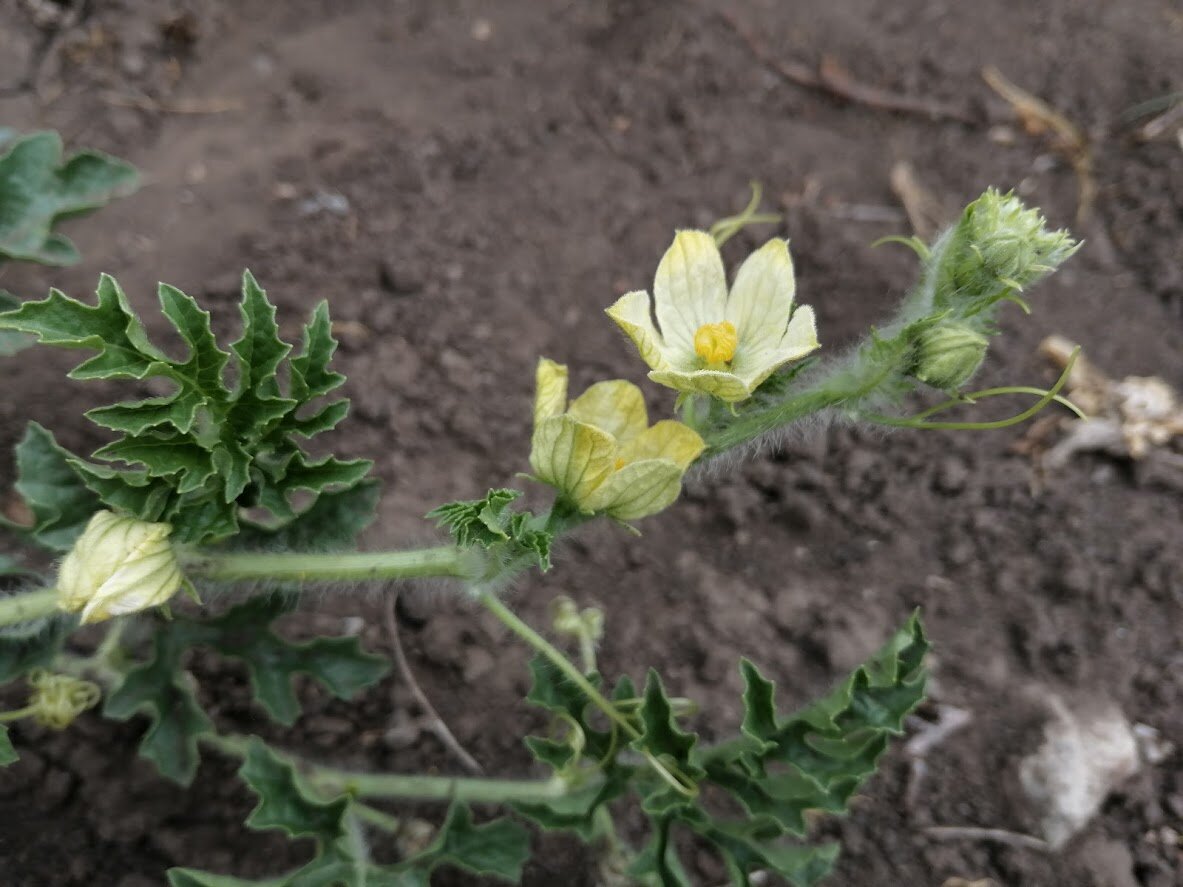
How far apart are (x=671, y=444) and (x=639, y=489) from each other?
0.39ft

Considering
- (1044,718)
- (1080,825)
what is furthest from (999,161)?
(1080,825)

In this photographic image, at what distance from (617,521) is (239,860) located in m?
1.40

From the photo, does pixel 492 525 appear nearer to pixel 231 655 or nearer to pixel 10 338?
pixel 231 655

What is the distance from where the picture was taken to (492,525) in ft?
6.37

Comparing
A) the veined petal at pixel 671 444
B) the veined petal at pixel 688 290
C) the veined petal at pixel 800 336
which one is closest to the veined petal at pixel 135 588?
the veined petal at pixel 671 444

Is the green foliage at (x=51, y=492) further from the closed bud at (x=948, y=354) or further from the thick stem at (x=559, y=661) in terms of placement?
the closed bud at (x=948, y=354)

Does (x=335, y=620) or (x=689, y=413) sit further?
(x=335, y=620)

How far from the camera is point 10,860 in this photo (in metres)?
2.59

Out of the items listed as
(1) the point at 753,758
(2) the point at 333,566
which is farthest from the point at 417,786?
(1) the point at 753,758

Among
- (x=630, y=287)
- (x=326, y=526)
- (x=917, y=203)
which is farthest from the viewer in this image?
(x=917, y=203)

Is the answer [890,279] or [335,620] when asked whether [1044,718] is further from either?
[335,620]

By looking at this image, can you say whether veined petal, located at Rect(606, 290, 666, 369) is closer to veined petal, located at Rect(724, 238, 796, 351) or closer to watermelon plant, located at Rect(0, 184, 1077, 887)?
watermelon plant, located at Rect(0, 184, 1077, 887)

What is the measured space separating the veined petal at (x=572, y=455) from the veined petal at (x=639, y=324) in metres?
0.18

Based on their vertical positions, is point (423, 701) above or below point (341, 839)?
below
